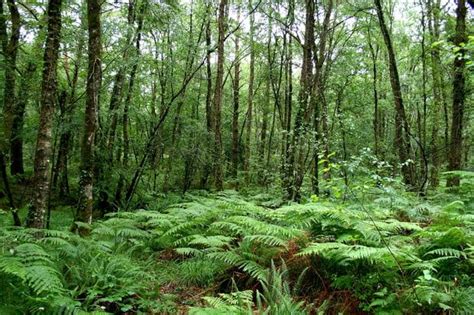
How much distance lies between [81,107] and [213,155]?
553 cm

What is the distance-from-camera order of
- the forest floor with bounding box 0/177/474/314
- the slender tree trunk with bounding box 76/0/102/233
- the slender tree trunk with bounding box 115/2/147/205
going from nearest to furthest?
1. the forest floor with bounding box 0/177/474/314
2. the slender tree trunk with bounding box 76/0/102/233
3. the slender tree trunk with bounding box 115/2/147/205

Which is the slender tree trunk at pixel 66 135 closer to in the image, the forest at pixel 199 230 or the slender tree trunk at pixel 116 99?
the forest at pixel 199 230

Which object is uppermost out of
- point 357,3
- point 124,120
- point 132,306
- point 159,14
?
point 357,3

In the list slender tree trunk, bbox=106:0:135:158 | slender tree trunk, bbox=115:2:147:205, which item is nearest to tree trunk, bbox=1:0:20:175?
slender tree trunk, bbox=106:0:135:158

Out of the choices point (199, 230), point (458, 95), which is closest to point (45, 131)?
point (199, 230)

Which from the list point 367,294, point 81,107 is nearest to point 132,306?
point 367,294

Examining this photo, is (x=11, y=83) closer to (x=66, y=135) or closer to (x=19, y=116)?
(x=19, y=116)

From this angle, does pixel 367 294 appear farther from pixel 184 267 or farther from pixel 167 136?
pixel 167 136

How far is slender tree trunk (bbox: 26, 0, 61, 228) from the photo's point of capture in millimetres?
6027

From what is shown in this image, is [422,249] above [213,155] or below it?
below

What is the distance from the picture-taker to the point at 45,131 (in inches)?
242

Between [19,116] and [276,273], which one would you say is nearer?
[276,273]

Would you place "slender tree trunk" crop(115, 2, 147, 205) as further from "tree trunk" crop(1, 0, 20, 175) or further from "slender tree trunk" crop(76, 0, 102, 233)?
"tree trunk" crop(1, 0, 20, 175)

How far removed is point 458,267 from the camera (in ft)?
14.1
